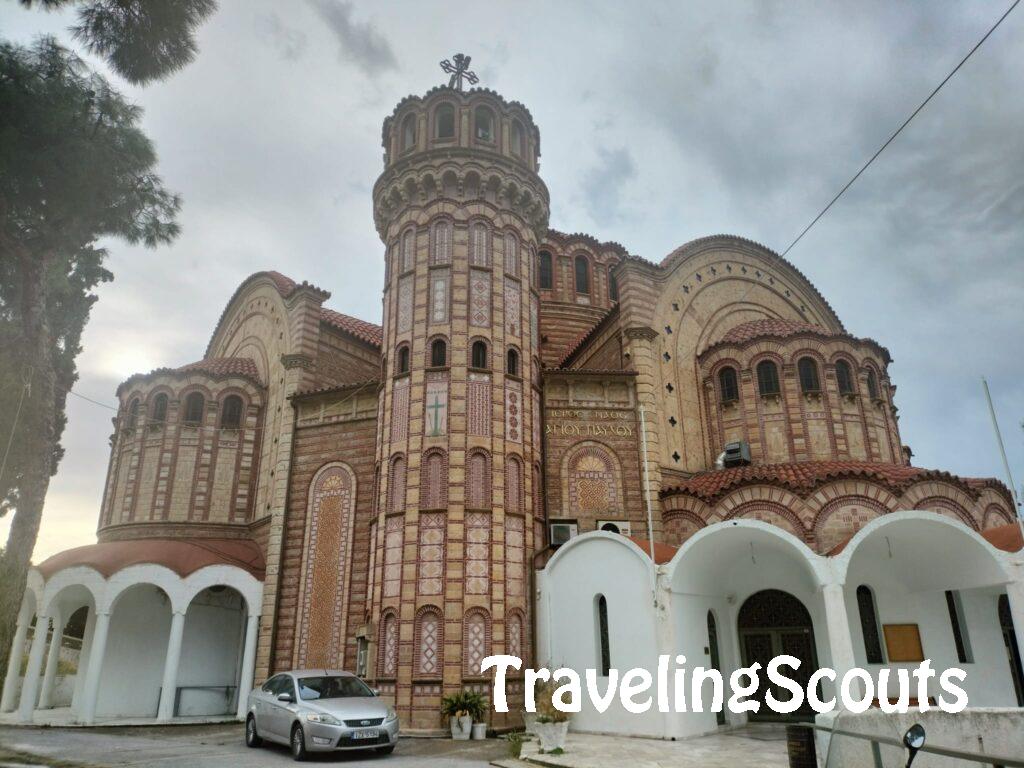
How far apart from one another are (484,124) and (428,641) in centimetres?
1472

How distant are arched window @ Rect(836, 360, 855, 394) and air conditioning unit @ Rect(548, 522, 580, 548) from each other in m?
9.19

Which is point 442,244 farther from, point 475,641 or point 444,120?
point 475,641

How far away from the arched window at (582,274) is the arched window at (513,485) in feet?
46.7

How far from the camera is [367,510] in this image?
21.2 m

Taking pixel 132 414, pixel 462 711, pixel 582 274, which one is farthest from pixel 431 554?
pixel 582 274

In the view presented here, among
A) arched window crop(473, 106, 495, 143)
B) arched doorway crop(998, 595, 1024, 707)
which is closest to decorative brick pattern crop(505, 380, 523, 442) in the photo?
arched window crop(473, 106, 495, 143)

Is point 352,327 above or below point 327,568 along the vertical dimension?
above

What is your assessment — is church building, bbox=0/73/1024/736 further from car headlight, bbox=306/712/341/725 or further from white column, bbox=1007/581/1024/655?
car headlight, bbox=306/712/341/725

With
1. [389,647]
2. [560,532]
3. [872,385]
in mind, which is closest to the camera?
[389,647]

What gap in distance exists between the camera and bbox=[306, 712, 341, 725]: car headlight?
12766 millimetres

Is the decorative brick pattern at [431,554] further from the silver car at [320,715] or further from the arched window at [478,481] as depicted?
the silver car at [320,715]

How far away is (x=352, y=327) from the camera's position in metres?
26.4

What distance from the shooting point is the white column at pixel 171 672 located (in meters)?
19.4

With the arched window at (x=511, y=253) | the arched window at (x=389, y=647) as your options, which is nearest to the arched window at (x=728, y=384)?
the arched window at (x=511, y=253)
